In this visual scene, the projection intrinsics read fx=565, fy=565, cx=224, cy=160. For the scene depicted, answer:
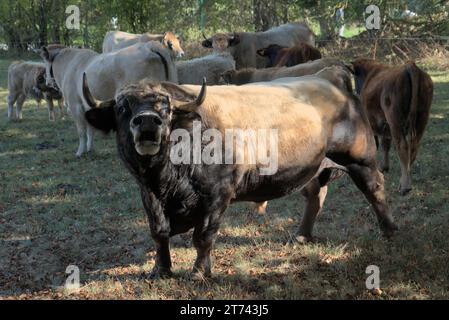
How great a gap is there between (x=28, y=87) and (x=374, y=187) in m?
11.0

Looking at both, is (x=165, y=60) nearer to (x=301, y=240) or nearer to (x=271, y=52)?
(x=271, y=52)

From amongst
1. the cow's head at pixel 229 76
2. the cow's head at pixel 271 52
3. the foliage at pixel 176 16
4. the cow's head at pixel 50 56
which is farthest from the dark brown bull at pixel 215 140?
the foliage at pixel 176 16

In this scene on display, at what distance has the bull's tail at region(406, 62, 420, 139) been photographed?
22.3 ft

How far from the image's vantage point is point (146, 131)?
3.64 m

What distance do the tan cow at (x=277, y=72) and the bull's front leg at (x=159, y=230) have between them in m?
4.91

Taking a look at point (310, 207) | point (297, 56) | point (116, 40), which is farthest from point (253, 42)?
point (310, 207)

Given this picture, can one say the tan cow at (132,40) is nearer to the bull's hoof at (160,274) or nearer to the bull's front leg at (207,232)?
the bull's hoof at (160,274)

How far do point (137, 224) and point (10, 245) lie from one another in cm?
135

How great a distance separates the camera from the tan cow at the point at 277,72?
8881 millimetres

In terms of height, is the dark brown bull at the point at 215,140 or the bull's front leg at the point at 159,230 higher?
the dark brown bull at the point at 215,140

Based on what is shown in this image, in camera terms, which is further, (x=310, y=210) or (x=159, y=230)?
(x=310, y=210)

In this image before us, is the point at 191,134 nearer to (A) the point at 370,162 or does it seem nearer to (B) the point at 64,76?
(A) the point at 370,162

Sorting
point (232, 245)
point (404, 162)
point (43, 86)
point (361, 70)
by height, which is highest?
point (361, 70)

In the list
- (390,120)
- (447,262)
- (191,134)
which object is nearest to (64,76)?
(390,120)
